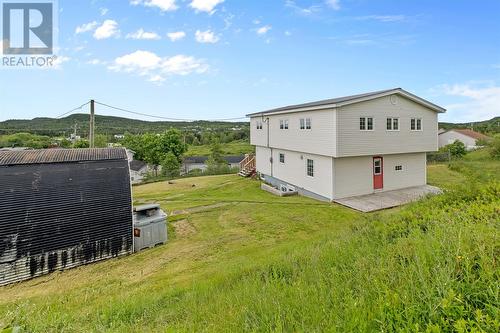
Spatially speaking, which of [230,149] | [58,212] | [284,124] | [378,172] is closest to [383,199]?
[378,172]

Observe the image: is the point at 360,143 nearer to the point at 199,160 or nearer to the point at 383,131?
the point at 383,131

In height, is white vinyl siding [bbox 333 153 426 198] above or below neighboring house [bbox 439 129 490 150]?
below

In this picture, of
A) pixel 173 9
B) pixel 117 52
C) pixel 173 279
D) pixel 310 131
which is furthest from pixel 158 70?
pixel 173 279

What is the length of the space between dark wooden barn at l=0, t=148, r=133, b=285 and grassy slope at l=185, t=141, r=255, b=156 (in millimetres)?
46415

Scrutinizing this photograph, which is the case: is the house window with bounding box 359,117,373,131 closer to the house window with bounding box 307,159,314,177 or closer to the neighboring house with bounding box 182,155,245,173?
the house window with bounding box 307,159,314,177

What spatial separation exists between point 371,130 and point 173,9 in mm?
12992

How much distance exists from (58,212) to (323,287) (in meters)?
8.37

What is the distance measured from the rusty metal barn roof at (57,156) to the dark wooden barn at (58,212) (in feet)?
0.09

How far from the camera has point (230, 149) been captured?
60.5m

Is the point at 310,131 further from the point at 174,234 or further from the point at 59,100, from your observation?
the point at 59,100

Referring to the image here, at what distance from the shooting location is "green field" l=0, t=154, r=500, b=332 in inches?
86.8

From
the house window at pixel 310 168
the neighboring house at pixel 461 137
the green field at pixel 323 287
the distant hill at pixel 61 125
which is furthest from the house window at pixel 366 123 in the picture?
the neighboring house at pixel 461 137

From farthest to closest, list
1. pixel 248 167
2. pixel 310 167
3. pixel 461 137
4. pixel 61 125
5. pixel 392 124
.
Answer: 1. pixel 61 125
2. pixel 461 137
3. pixel 248 167
4. pixel 310 167
5. pixel 392 124

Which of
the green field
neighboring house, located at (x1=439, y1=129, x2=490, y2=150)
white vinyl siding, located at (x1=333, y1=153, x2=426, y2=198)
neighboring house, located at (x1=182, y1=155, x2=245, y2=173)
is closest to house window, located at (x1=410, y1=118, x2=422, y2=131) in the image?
white vinyl siding, located at (x1=333, y1=153, x2=426, y2=198)
